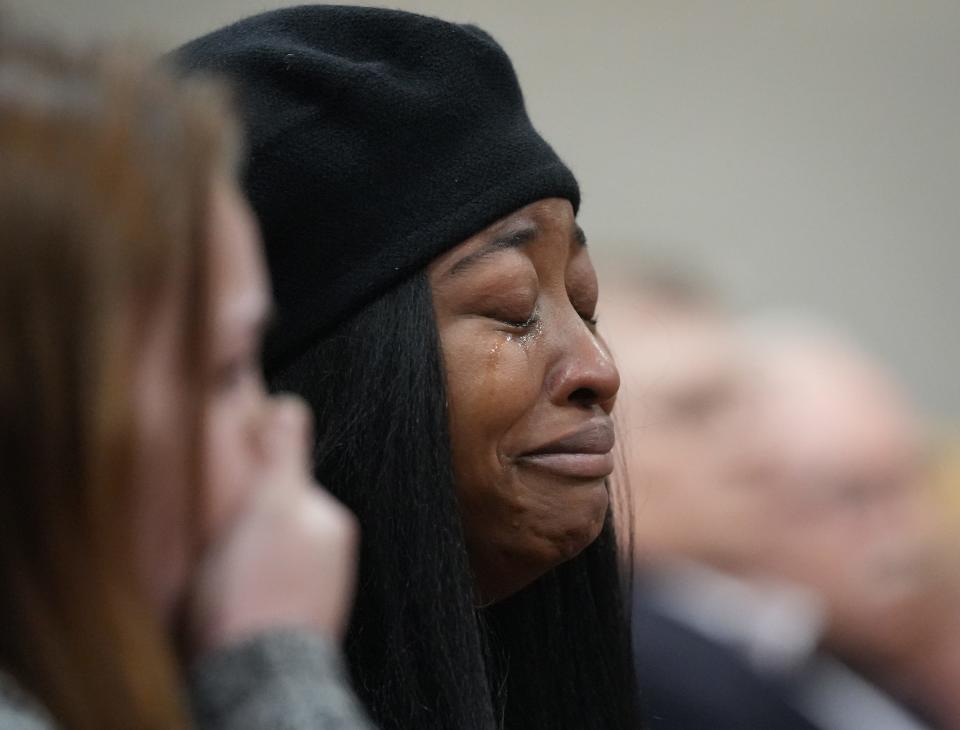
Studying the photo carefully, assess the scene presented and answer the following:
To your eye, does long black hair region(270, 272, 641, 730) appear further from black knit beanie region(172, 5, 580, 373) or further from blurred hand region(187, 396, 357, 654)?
blurred hand region(187, 396, 357, 654)

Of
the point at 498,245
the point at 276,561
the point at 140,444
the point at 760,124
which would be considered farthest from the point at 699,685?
the point at 760,124

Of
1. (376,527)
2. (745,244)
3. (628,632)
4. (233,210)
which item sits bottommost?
(745,244)

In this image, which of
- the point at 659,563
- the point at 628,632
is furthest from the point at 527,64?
the point at 628,632

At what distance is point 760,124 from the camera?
4.88 meters

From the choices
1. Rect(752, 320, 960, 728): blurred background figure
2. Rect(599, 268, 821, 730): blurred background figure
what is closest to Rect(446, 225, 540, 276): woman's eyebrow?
Rect(599, 268, 821, 730): blurred background figure

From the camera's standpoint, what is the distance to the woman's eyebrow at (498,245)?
59.6 inches

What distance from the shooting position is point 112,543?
36.4 inches

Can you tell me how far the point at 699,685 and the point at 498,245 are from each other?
1.03 meters

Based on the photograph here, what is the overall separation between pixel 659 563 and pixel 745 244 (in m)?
2.26

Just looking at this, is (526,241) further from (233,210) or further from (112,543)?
(112,543)

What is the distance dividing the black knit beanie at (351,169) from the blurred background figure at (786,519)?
3.82 feet

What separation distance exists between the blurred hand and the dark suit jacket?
1.26m

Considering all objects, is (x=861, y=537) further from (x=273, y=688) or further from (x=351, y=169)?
(x=273, y=688)

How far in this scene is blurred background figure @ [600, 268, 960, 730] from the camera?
2666mm
